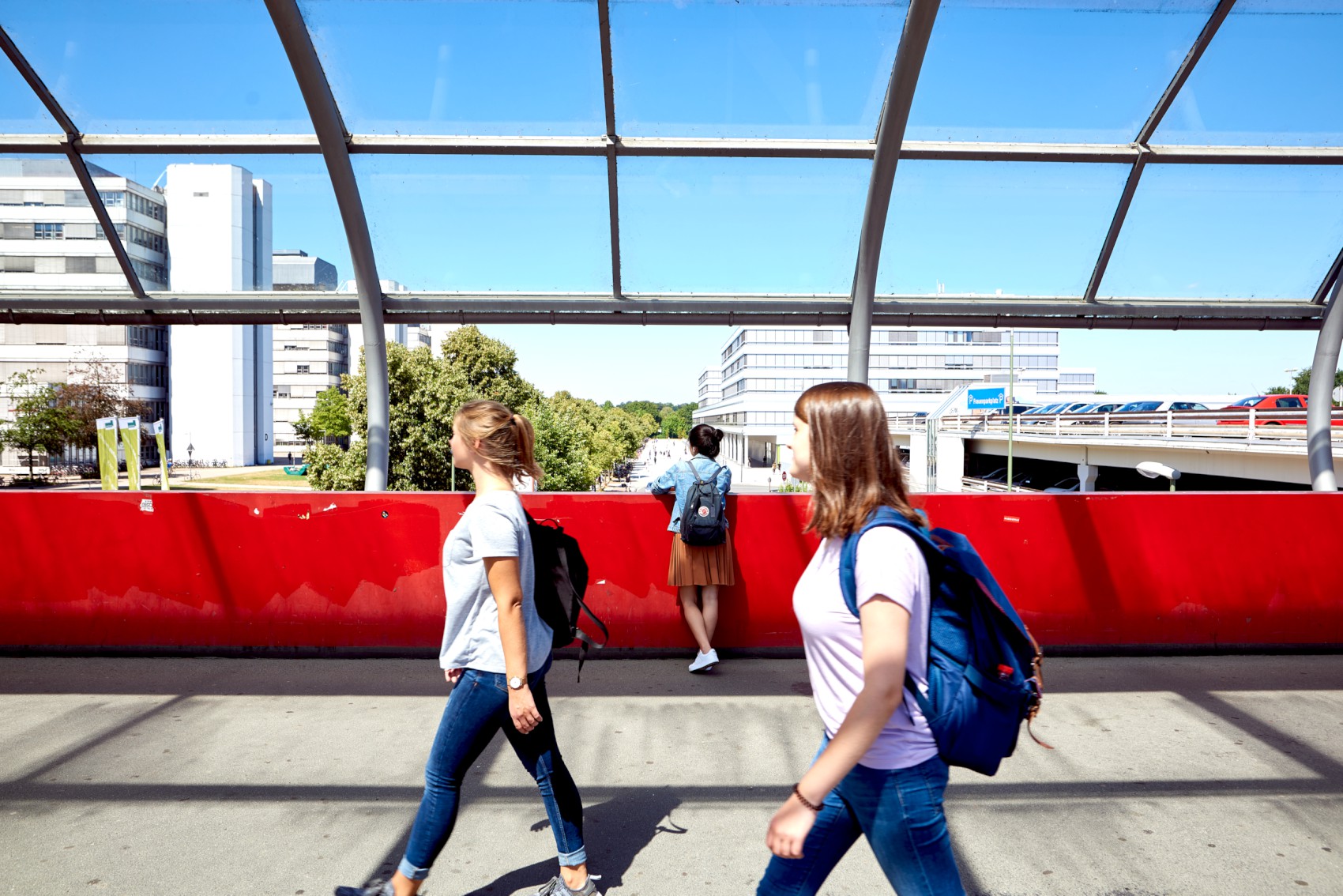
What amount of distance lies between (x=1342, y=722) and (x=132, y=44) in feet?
31.0

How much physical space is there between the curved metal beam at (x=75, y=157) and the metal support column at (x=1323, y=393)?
9764mm

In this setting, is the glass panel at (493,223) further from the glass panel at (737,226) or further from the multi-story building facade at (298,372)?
the multi-story building facade at (298,372)

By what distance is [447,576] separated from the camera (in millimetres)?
2908

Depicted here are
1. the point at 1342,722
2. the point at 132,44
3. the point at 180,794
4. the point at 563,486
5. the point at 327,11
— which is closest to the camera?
the point at 180,794

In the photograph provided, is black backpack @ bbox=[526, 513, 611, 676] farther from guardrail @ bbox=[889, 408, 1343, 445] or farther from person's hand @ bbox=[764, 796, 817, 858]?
guardrail @ bbox=[889, 408, 1343, 445]

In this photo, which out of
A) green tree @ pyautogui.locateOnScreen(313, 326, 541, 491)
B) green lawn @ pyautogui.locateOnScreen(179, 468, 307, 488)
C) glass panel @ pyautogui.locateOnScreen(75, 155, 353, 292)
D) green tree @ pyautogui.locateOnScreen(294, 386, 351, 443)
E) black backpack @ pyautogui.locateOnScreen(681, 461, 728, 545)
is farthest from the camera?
green tree @ pyautogui.locateOnScreen(294, 386, 351, 443)

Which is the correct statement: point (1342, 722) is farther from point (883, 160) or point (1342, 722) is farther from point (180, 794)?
point (180, 794)

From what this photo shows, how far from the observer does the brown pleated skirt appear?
5.94 metres

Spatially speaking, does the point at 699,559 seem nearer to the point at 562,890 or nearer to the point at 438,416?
the point at 562,890

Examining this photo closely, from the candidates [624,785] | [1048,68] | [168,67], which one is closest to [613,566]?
[624,785]

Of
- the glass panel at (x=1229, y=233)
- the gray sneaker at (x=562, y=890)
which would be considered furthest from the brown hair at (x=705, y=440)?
the glass panel at (x=1229, y=233)

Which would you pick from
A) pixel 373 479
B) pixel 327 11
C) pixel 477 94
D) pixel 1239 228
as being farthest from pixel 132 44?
pixel 1239 228

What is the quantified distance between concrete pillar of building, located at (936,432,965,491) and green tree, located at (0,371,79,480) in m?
48.1

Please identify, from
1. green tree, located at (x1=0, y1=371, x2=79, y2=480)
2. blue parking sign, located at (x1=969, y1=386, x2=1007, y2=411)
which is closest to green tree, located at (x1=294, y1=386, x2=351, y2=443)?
green tree, located at (x1=0, y1=371, x2=79, y2=480)
